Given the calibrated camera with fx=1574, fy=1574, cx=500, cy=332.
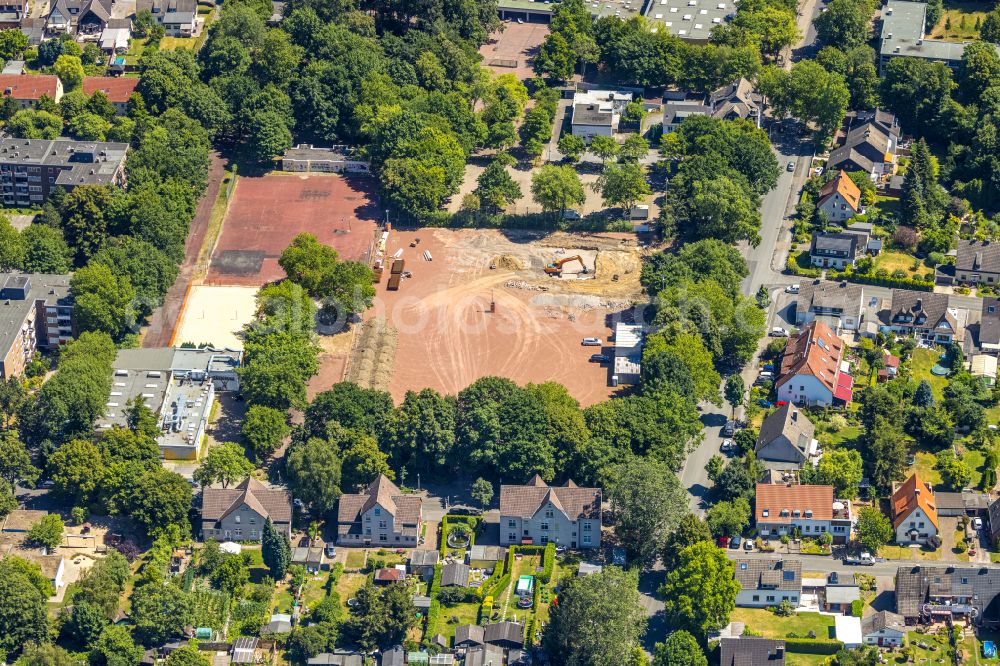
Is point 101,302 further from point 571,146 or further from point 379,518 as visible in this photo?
point 571,146

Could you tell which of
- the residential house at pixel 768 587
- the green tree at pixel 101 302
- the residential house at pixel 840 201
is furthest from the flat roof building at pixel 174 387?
the residential house at pixel 840 201

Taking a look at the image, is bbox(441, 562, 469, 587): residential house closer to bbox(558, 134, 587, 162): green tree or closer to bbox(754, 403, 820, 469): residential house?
bbox(754, 403, 820, 469): residential house

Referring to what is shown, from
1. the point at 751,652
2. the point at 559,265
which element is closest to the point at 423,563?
the point at 751,652

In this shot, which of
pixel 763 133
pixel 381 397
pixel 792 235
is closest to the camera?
pixel 381 397

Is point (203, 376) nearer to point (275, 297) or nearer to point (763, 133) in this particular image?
point (275, 297)

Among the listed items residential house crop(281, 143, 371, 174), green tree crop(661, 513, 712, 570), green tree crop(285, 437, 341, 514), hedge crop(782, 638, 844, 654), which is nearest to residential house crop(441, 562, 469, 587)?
green tree crop(285, 437, 341, 514)

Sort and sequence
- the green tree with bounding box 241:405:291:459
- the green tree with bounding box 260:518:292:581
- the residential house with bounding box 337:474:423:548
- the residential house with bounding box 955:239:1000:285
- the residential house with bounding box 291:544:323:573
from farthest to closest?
the residential house with bounding box 955:239:1000:285 → the green tree with bounding box 241:405:291:459 → the residential house with bounding box 337:474:423:548 → the residential house with bounding box 291:544:323:573 → the green tree with bounding box 260:518:292:581

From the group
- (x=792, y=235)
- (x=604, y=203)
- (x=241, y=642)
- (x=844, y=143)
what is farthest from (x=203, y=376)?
(x=844, y=143)
